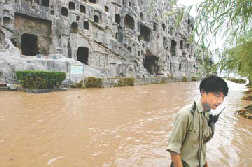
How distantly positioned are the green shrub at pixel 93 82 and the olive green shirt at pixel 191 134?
1455 cm

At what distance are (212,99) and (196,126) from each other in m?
0.28

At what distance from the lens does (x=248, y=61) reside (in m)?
5.05

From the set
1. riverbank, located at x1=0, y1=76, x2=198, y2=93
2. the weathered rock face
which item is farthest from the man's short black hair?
the weathered rock face

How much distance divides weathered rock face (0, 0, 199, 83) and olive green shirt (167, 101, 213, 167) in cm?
1490

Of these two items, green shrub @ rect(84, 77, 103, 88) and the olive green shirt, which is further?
green shrub @ rect(84, 77, 103, 88)

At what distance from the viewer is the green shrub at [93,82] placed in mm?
15820

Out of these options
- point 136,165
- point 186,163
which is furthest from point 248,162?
point 186,163

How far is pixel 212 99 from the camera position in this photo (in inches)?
64.6

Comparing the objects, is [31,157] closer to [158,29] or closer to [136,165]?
[136,165]

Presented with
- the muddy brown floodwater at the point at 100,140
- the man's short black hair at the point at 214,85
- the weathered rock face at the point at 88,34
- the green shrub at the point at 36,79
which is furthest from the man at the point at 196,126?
the weathered rock face at the point at 88,34

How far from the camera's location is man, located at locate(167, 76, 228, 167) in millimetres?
1634

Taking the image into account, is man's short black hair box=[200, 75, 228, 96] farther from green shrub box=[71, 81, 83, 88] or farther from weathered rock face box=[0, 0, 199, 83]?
weathered rock face box=[0, 0, 199, 83]

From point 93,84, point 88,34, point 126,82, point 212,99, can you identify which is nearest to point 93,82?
point 93,84

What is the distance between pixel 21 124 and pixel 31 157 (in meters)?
2.32
